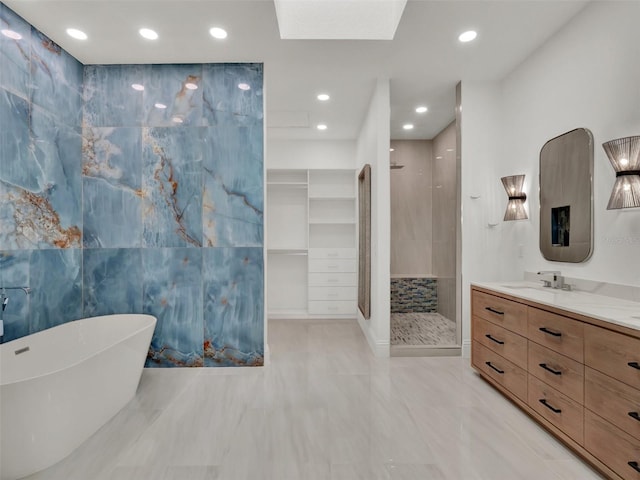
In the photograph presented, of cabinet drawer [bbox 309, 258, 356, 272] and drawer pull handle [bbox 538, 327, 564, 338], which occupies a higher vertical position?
cabinet drawer [bbox 309, 258, 356, 272]

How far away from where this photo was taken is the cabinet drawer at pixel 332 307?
5.32 meters

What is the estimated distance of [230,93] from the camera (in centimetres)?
327

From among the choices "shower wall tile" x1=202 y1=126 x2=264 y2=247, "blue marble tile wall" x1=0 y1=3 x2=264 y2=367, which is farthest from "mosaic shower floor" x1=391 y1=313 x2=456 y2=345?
"shower wall tile" x1=202 y1=126 x2=264 y2=247

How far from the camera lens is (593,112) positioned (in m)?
2.42

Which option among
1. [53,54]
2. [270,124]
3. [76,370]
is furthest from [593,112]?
[53,54]

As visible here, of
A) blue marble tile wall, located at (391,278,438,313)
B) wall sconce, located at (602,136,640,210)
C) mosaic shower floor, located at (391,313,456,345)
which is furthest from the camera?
blue marble tile wall, located at (391,278,438,313)

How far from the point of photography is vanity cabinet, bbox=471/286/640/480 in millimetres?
1568

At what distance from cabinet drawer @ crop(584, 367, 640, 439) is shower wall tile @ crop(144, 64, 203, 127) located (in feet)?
11.6

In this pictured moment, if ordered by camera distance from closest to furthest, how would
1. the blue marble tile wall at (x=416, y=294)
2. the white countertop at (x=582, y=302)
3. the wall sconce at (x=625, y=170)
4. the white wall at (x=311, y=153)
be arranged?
the white countertop at (x=582, y=302) < the wall sconce at (x=625, y=170) < the blue marble tile wall at (x=416, y=294) < the white wall at (x=311, y=153)

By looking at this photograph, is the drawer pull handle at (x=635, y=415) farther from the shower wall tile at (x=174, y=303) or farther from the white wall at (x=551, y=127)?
the shower wall tile at (x=174, y=303)

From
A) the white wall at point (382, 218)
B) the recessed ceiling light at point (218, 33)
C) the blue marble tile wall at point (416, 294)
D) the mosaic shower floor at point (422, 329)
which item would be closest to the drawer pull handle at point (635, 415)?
the white wall at point (382, 218)

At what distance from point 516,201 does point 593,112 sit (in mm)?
983

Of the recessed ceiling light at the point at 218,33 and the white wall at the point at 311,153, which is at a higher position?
the recessed ceiling light at the point at 218,33

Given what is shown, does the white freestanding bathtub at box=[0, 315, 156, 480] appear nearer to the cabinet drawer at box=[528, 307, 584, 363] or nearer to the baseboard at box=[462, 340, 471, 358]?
the cabinet drawer at box=[528, 307, 584, 363]
